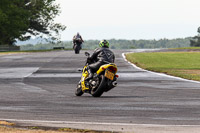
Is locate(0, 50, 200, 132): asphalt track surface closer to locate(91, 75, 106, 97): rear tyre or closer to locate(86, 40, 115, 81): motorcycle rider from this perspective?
locate(91, 75, 106, 97): rear tyre

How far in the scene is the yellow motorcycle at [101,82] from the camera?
49.2ft

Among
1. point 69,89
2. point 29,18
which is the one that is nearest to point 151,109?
point 69,89

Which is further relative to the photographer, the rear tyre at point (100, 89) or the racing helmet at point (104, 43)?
the racing helmet at point (104, 43)

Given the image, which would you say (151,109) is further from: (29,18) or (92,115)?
(29,18)

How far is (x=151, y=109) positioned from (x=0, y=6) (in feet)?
240

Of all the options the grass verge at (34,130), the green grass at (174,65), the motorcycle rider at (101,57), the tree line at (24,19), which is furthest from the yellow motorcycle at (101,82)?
the tree line at (24,19)

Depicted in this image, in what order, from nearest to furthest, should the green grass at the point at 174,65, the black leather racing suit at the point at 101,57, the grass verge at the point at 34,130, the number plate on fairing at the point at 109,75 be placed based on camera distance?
the grass verge at the point at 34,130
the number plate on fairing at the point at 109,75
the black leather racing suit at the point at 101,57
the green grass at the point at 174,65

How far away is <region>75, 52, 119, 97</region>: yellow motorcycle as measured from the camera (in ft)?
49.2

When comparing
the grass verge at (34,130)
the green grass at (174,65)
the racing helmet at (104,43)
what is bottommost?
the green grass at (174,65)

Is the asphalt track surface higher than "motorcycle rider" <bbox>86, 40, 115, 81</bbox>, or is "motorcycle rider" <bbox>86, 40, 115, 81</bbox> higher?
"motorcycle rider" <bbox>86, 40, 115, 81</bbox>

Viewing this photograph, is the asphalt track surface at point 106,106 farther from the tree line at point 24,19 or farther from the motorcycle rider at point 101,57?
the tree line at point 24,19

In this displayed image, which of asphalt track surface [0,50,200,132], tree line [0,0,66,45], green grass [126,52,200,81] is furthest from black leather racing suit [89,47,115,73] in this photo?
tree line [0,0,66,45]

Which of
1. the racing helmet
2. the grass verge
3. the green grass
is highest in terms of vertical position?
the racing helmet

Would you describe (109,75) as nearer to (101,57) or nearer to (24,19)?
(101,57)
